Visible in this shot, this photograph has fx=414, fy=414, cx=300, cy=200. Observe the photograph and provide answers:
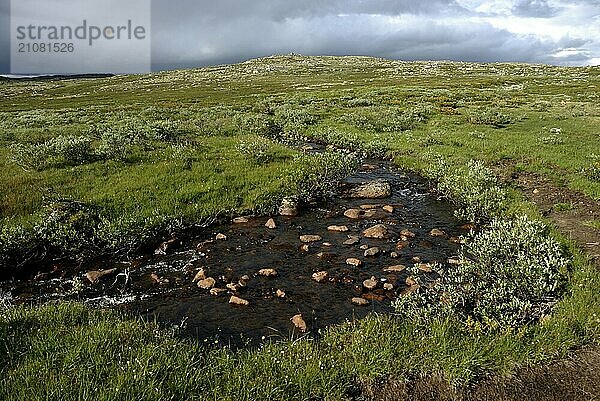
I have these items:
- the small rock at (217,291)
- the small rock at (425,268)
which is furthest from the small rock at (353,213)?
the small rock at (217,291)

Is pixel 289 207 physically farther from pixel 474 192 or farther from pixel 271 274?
pixel 474 192

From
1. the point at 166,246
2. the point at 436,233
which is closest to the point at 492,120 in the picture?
the point at 436,233

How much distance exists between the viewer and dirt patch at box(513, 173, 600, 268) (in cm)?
1296

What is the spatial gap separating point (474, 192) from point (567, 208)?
11.2ft

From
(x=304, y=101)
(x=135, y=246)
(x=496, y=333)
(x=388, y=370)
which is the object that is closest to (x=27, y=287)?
(x=135, y=246)

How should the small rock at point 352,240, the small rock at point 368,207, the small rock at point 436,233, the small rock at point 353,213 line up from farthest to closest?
the small rock at point 368,207 → the small rock at point 353,213 → the small rock at point 436,233 → the small rock at point 352,240

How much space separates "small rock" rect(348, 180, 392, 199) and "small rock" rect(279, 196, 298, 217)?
131 inches

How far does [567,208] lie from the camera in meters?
16.2

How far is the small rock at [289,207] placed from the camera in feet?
57.4

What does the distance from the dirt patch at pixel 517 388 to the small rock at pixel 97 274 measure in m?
8.81

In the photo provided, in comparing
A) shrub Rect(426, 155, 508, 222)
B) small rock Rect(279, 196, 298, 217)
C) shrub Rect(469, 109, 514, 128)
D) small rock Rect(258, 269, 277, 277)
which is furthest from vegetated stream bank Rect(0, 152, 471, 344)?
shrub Rect(469, 109, 514, 128)

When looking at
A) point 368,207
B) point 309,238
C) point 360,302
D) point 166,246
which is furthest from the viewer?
point 368,207

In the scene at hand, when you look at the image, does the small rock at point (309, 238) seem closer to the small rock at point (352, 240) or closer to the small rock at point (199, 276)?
the small rock at point (352, 240)

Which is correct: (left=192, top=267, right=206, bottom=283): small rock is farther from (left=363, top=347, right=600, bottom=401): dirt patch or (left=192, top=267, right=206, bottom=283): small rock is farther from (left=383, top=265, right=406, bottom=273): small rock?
(left=363, top=347, right=600, bottom=401): dirt patch
